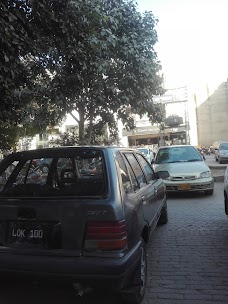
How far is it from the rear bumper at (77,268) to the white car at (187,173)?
7338 millimetres

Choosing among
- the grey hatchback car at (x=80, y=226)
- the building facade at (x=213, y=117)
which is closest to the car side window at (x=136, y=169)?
the grey hatchback car at (x=80, y=226)

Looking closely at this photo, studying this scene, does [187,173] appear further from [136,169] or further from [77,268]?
[77,268]

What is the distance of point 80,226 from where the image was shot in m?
3.47

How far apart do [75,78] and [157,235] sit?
4.37 metres

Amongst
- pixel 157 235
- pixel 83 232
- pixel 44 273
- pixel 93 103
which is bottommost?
pixel 157 235

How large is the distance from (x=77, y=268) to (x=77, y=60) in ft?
17.0

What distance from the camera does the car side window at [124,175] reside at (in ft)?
13.2

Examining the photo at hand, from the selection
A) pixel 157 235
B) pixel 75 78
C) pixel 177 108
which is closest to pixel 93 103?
pixel 75 78

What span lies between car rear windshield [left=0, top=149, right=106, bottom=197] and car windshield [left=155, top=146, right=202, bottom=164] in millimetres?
7778

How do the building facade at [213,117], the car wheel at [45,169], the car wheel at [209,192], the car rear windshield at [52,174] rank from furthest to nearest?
the building facade at [213,117] < the car wheel at [209,192] < the car wheel at [45,169] < the car rear windshield at [52,174]

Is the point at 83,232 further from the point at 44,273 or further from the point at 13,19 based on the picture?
the point at 13,19

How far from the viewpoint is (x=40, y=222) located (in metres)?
3.62

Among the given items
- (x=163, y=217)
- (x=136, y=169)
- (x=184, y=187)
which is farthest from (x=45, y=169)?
(x=184, y=187)

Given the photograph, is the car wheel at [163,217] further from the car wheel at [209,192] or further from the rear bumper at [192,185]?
the car wheel at [209,192]
